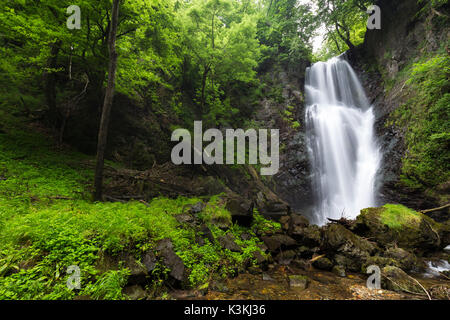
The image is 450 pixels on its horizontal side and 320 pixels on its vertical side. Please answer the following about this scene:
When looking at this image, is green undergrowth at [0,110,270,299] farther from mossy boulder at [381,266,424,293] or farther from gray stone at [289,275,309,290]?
mossy boulder at [381,266,424,293]

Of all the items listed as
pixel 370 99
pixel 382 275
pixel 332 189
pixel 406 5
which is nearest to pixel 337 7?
pixel 406 5

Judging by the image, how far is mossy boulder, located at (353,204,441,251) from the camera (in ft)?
21.6

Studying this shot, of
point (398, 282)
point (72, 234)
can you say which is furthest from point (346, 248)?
point (72, 234)

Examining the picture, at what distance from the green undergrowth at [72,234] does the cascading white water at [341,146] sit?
8.43 meters

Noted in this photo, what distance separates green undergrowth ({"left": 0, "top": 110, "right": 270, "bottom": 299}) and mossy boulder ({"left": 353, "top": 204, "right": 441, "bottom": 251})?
4.17 m

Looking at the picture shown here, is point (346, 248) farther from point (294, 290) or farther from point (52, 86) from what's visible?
point (52, 86)

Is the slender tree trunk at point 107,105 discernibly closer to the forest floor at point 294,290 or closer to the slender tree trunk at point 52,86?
the slender tree trunk at point 52,86

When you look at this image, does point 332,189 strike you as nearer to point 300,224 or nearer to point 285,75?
point 300,224

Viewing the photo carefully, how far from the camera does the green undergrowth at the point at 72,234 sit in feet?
8.66

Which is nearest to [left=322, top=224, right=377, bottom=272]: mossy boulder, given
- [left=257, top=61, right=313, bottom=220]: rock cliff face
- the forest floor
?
the forest floor

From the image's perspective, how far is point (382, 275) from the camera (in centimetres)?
462

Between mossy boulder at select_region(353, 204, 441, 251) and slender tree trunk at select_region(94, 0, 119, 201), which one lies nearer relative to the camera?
slender tree trunk at select_region(94, 0, 119, 201)
